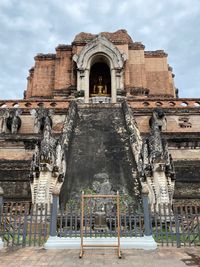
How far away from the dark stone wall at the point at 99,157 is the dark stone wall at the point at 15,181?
204 centimetres

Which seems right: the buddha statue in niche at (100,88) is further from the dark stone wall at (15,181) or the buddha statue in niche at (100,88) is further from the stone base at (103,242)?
the stone base at (103,242)

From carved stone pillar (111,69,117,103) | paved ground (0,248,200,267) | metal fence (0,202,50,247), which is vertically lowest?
paved ground (0,248,200,267)

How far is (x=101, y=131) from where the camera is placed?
1311cm

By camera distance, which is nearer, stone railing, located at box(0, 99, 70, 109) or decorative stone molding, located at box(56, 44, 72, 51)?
stone railing, located at box(0, 99, 70, 109)

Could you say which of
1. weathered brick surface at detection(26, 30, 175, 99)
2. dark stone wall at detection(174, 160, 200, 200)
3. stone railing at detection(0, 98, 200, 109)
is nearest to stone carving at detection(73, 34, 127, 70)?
weathered brick surface at detection(26, 30, 175, 99)

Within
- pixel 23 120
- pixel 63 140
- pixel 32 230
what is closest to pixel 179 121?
pixel 63 140

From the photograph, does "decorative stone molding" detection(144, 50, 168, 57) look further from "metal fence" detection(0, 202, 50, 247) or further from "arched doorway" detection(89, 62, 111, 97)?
"metal fence" detection(0, 202, 50, 247)

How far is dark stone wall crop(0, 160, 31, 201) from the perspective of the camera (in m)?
11.3

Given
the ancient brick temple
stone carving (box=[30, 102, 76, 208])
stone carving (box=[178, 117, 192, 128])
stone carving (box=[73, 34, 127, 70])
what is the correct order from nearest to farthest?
stone carving (box=[30, 102, 76, 208]) → the ancient brick temple → stone carving (box=[178, 117, 192, 128]) → stone carving (box=[73, 34, 127, 70])

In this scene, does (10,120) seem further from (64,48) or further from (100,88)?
(64,48)

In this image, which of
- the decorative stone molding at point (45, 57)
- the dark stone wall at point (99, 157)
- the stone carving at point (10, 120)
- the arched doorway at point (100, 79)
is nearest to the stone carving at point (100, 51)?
the arched doorway at point (100, 79)

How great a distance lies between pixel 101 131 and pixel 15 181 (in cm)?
421

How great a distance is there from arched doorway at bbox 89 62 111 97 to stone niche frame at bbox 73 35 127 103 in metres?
1.61

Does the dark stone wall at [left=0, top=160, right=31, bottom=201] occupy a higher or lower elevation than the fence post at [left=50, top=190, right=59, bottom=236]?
higher
